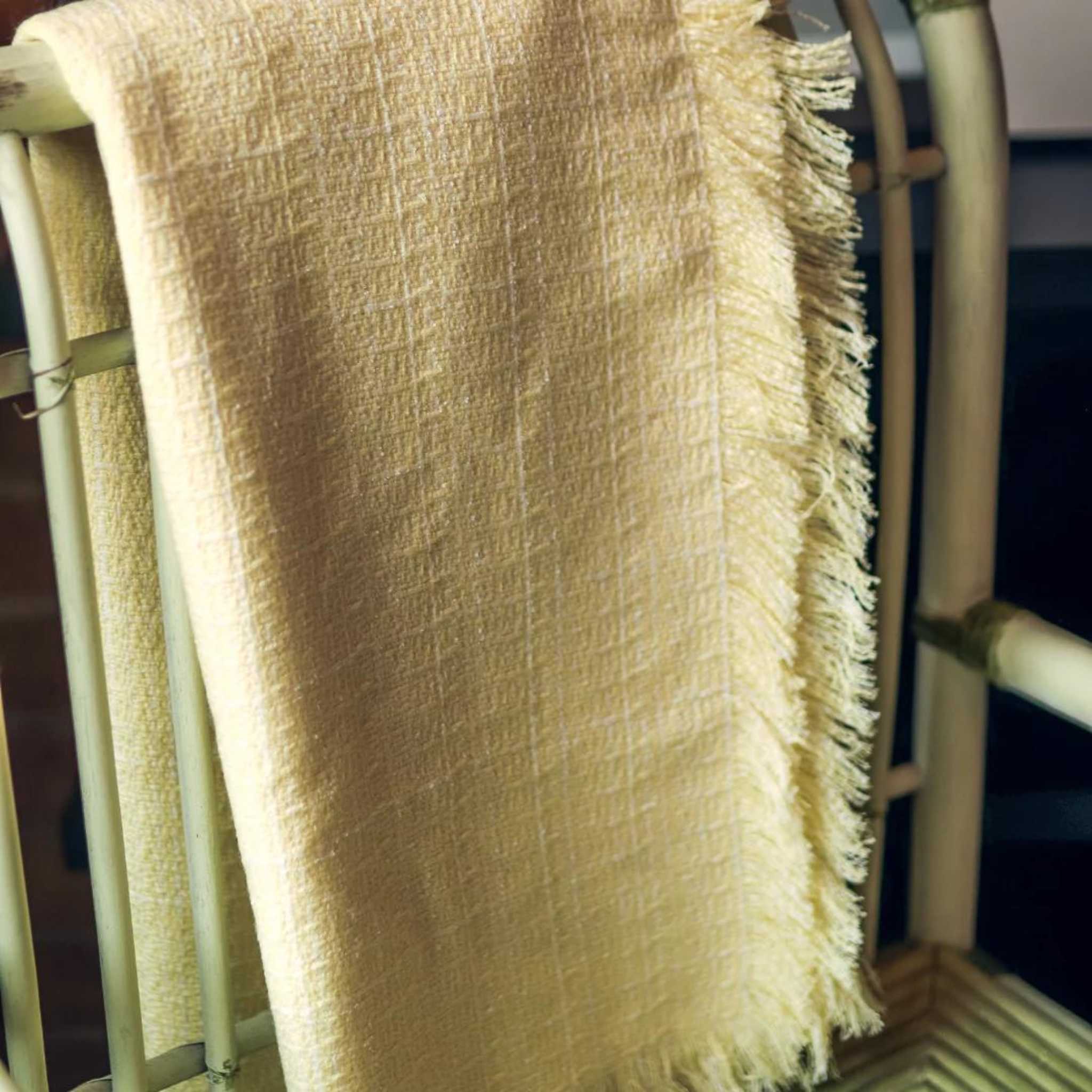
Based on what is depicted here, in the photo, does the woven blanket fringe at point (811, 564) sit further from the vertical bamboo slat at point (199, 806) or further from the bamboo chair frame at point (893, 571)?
the vertical bamboo slat at point (199, 806)

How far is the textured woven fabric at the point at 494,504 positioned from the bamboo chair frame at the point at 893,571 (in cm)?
3

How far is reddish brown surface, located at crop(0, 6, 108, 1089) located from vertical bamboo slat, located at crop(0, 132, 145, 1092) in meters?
0.45

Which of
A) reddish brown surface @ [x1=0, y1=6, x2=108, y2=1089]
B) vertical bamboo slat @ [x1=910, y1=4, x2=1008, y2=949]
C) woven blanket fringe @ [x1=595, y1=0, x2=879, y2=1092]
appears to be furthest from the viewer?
reddish brown surface @ [x1=0, y1=6, x2=108, y2=1089]

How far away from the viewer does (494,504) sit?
51 cm

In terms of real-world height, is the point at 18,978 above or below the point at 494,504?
below

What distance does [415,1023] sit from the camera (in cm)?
54

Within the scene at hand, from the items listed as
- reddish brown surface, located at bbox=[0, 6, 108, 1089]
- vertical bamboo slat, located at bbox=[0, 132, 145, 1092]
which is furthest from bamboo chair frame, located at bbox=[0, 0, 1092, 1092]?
reddish brown surface, located at bbox=[0, 6, 108, 1089]

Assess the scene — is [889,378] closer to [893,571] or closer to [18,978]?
[893,571]

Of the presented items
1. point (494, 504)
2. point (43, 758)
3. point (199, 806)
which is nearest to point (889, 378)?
point (494, 504)

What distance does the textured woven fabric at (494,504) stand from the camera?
17.2 inches

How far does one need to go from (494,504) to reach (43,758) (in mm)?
598

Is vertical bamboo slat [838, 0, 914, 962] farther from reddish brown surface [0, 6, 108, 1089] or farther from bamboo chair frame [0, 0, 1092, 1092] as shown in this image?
reddish brown surface [0, 6, 108, 1089]

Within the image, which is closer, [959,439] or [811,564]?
[811,564]

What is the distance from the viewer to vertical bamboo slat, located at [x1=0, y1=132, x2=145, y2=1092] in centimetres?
42
